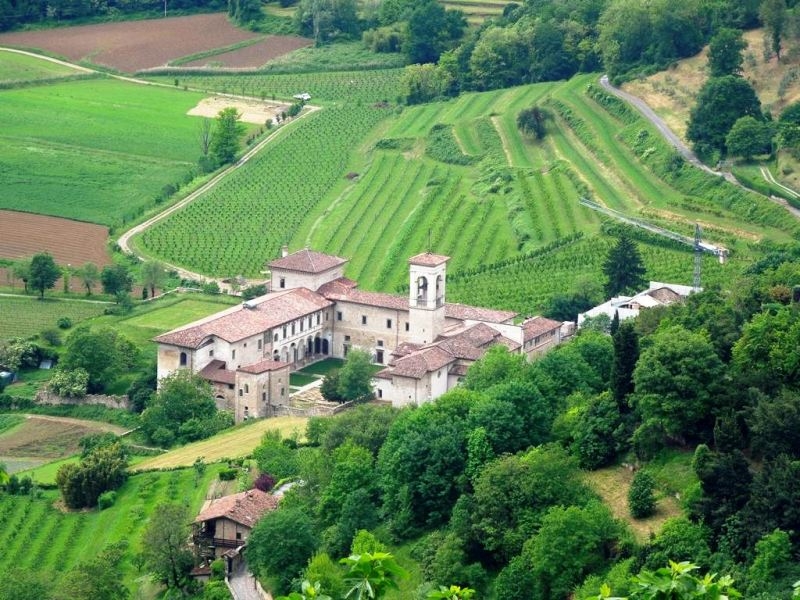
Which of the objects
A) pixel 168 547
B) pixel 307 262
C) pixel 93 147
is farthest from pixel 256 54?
pixel 168 547

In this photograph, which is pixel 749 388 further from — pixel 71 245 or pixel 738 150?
pixel 71 245

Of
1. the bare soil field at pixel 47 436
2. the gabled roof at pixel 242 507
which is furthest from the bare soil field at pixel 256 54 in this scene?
the gabled roof at pixel 242 507

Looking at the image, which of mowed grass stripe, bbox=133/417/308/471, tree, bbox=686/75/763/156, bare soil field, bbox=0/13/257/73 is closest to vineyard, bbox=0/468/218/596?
mowed grass stripe, bbox=133/417/308/471

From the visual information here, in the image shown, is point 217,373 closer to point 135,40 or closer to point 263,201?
point 263,201

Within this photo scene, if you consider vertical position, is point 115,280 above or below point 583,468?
below

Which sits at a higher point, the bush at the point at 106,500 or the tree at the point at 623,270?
the tree at the point at 623,270

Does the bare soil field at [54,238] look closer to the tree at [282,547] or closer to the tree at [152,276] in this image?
the tree at [152,276]
